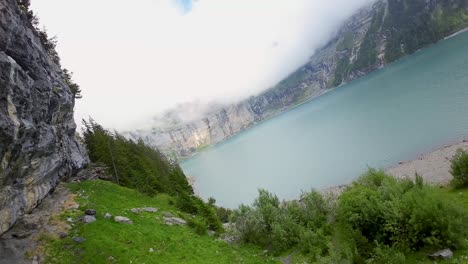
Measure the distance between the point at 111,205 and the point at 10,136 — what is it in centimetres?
1827

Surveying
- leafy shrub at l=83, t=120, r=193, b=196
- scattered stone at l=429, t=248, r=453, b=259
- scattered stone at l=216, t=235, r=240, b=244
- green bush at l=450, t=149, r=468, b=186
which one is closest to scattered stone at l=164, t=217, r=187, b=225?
scattered stone at l=216, t=235, r=240, b=244

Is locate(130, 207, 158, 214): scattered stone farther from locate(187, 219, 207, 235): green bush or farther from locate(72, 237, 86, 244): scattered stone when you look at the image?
locate(72, 237, 86, 244): scattered stone

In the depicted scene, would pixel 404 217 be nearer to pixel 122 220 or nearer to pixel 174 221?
pixel 174 221

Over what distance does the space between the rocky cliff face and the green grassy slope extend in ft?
17.0

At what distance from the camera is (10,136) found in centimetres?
3222

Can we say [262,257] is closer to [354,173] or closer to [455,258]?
[455,258]

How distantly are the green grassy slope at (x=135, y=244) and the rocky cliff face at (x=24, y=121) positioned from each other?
17.0ft

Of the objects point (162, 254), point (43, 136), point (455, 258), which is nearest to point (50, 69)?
point (43, 136)

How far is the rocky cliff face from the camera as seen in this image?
32875mm

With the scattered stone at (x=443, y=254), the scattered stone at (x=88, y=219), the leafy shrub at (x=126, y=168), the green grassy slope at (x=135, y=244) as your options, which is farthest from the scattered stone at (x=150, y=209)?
the scattered stone at (x=443, y=254)

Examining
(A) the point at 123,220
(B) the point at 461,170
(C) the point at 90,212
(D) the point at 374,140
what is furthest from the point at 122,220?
(D) the point at 374,140

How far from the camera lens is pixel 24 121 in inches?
1416

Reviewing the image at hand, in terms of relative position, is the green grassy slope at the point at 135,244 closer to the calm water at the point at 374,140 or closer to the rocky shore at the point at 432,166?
the rocky shore at the point at 432,166

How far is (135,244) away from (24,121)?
55.6 feet
